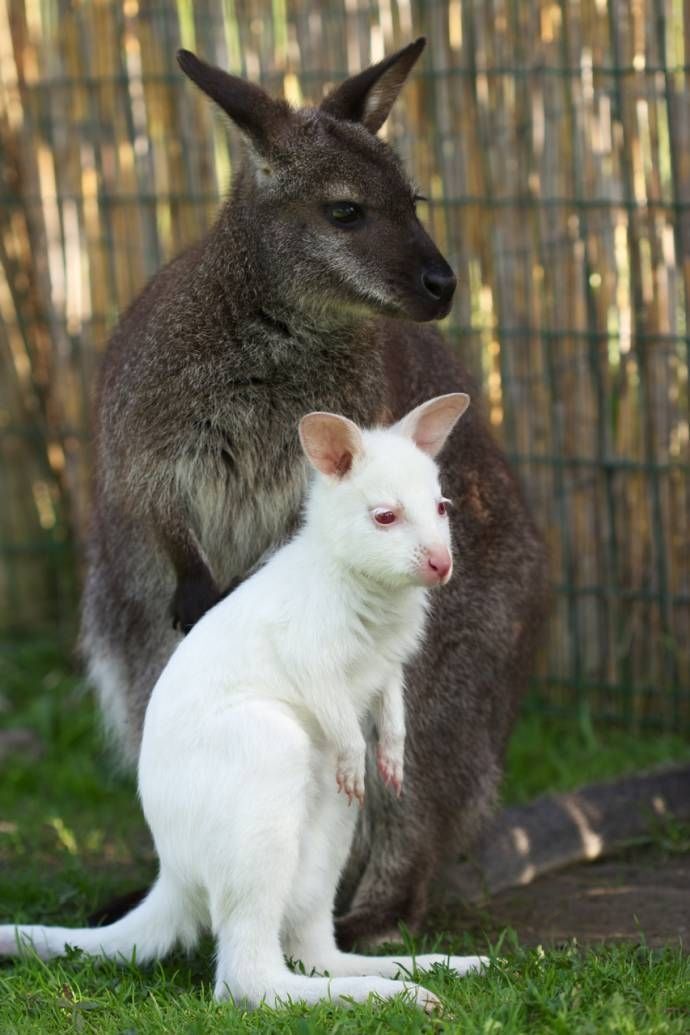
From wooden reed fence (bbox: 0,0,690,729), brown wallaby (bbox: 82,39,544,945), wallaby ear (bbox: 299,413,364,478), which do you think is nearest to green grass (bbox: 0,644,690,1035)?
brown wallaby (bbox: 82,39,544,945)

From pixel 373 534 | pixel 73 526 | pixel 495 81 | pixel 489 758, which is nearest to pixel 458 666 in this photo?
pixel 489 758

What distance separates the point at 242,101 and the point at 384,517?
1218 millimetres

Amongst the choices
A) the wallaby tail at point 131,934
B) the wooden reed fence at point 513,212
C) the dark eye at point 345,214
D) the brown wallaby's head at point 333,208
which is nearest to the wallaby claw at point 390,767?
the wallaby tail at point 131,934

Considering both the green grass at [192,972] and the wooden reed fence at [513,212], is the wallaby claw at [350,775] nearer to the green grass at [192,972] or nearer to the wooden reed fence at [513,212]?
the green grass at [192,972]

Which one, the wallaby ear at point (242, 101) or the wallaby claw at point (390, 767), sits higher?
the wallaby ear at point (242, 101)

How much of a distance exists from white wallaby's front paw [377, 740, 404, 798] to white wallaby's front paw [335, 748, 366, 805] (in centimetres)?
14

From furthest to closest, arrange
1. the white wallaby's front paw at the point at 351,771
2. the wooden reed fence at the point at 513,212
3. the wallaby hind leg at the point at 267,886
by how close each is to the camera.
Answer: the wooden reed fence at the point at 513,212 < the white wallaby's front paw at the point at 351,771 < the wallaby hind leg at the point at 267,886

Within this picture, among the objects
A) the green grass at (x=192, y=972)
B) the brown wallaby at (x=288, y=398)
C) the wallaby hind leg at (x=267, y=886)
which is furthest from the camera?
the brown wallaby at (x=288, y=398)

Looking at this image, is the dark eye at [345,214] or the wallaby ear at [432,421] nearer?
the wallaby ear at [432,421]

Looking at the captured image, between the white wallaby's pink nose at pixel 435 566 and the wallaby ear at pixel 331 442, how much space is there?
0.98ft

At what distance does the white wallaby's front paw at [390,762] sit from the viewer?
3.48 m

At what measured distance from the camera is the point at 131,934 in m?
3.61

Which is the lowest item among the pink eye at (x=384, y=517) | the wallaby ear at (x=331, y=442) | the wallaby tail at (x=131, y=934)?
the wallaby tail at (x=131, y=934)

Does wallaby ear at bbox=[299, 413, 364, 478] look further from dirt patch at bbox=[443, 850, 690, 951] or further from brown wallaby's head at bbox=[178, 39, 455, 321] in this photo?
dirt patch at bbox=[443, 850, 690, 951]
